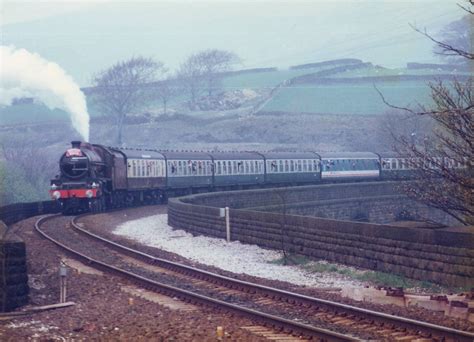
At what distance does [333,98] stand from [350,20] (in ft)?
40.3

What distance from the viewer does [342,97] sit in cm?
9544

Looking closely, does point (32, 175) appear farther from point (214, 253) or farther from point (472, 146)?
point (472, 146)

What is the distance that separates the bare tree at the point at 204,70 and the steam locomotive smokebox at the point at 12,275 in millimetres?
101973

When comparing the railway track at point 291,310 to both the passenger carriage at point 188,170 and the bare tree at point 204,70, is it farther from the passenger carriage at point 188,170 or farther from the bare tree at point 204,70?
the bare tree at point 204,70

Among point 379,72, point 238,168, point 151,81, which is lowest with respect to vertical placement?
point 238,168

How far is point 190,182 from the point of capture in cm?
5006

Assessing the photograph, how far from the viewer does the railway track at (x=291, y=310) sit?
1102cm

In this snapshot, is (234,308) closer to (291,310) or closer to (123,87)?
(291,310)

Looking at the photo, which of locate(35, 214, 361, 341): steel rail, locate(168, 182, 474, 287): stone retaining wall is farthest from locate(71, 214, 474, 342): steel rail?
locate(168, 182, 474, 287): stone retaining wall

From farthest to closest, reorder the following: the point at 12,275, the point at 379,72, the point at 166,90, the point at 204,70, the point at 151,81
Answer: the point at 204,70
the point at 166,90
the point at 151,81
the point at 379,72
the point at 12,275

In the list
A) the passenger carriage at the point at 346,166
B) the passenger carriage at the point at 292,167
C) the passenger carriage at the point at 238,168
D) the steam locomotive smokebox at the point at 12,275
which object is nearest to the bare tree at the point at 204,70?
the passenger carriage at the point at 346,166

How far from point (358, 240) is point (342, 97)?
7782cm

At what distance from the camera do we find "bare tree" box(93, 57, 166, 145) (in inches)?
3856

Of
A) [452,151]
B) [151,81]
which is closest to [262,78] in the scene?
[151,81]
